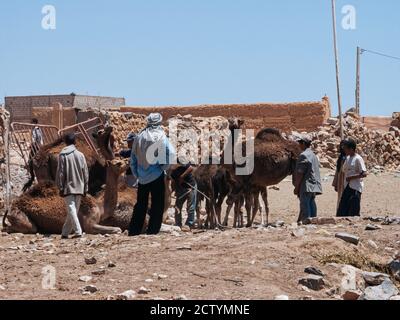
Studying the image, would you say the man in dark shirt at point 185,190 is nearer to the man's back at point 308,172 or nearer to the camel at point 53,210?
the camel at point 53,210

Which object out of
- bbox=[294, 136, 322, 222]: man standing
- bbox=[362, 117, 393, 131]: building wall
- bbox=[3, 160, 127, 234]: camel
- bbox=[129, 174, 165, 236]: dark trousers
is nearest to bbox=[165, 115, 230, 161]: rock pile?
bbox=[362, 117, 393, 131]: building wall

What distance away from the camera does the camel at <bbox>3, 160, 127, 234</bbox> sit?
12594 millimetres

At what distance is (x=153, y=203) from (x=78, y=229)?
1290 mm

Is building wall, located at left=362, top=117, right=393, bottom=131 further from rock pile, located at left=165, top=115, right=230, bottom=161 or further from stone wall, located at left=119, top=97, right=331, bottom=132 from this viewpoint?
rock pile, located at left=165, top=115, right=230, bottom=161

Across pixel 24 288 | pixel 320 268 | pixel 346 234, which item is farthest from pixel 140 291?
pixel 346 234

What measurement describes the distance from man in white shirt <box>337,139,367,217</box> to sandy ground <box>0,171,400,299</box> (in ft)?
3.97

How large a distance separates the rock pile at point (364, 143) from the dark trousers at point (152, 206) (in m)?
20.3

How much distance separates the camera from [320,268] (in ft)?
27.0

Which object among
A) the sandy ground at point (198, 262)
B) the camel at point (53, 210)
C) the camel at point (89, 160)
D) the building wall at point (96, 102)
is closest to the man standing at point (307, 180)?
the sandy ground at point (198, 262)

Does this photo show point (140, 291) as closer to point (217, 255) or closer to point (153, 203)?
point (217, 255)

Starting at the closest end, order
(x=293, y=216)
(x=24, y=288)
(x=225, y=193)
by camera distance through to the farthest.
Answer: (x=24, y=288), (x=225, y=193), (x=293, y=216)

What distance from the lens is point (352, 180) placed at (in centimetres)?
1192

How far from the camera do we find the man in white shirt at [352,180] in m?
11.8

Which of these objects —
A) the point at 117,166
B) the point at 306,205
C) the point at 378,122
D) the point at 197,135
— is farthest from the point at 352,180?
the point at 378,122
